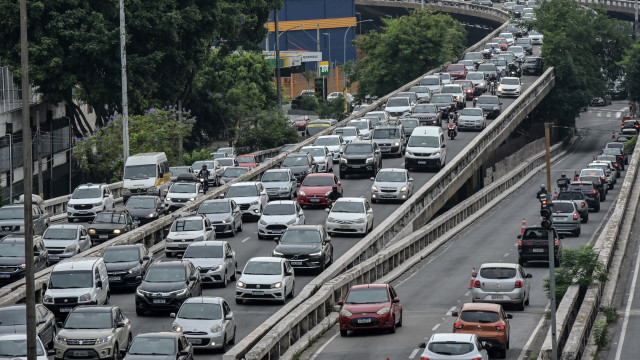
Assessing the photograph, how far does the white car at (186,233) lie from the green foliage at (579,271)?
482 inches

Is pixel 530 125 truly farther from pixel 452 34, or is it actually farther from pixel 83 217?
pixel 83 217

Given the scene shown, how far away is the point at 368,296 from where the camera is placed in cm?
3416

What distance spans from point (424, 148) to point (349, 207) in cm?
1432

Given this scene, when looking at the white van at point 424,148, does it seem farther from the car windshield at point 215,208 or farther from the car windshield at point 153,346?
the car windshield at point 153,346

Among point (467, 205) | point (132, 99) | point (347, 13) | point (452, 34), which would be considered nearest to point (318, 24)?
point (347, 13)

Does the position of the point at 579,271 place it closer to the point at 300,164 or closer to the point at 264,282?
the point at 264,282

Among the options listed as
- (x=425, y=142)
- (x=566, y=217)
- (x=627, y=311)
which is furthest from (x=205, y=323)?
(x=425, y=142)

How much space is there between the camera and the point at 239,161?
237ft

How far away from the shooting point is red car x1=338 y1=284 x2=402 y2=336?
33812mm

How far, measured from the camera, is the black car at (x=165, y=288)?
34.8 m

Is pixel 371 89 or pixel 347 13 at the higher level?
pixel 347 13

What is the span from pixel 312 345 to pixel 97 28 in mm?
42866

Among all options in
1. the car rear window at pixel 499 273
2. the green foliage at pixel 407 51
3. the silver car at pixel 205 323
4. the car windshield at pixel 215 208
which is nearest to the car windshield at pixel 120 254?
the silver car at pixel 205 323

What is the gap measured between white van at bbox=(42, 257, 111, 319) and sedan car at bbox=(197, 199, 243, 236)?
1228cm
